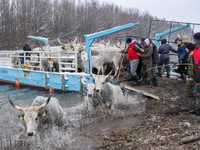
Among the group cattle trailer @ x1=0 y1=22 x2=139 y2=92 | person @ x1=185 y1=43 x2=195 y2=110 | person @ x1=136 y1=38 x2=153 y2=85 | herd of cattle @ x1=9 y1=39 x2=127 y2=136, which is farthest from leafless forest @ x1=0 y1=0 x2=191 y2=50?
person @ x1=185 y1=43 x2=195 y2=110

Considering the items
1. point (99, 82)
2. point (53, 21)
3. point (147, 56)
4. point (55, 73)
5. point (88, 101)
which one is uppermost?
point (53, 21)

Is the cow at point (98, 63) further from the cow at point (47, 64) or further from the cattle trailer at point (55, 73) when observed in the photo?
the cow at point (47, 64)

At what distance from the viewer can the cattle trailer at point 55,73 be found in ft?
31.0

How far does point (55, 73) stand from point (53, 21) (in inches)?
1251

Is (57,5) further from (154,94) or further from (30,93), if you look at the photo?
(154,94)

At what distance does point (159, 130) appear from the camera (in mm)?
4336

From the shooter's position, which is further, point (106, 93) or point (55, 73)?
point (55, 73)

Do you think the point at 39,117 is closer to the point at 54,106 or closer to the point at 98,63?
the point at 54,106

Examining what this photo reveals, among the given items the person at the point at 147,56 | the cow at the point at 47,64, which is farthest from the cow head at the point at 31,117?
the cow at the point at 47,64

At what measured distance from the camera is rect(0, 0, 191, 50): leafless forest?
33406mm

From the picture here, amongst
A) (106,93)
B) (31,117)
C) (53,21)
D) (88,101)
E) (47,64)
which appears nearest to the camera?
(31,117)

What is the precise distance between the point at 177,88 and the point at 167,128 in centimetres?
373

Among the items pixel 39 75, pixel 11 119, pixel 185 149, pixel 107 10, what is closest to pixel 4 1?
pixel 107 10

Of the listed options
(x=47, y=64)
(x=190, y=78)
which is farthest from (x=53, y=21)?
(x=190, y=78)
